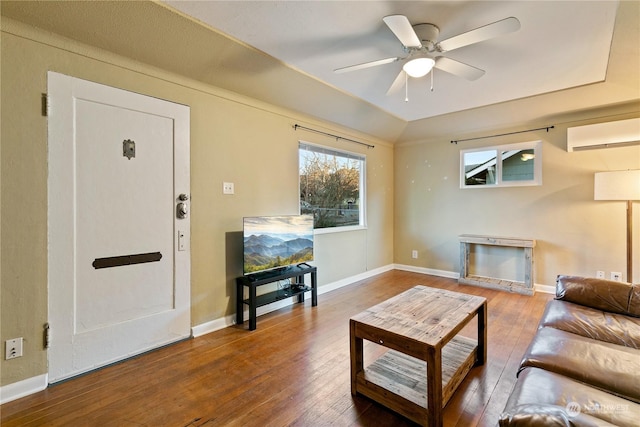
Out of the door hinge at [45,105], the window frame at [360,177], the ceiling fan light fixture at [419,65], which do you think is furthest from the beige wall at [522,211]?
the door hinge at [45,105]

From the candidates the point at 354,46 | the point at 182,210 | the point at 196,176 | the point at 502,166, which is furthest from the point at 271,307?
the point at 502,166

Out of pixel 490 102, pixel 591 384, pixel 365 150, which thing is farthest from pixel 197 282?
pixel 490 102

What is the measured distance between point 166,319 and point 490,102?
457cm

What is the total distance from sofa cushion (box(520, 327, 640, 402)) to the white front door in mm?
2718

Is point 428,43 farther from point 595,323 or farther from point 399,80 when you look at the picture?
point 595,323

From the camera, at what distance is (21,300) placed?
1861 mm

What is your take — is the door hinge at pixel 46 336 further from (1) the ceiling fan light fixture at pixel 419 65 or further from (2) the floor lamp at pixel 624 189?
(2) the floor lamp at pixel 624 189

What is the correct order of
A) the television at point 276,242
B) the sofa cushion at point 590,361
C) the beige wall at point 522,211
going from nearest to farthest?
the sofa cushion at point 590,361
the television at point 276,242
the beige wall at point 522,211

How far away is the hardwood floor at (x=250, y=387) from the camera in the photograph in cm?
165

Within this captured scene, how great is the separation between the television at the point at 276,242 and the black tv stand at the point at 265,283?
86 mm

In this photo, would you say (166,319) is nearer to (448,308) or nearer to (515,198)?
(448,308)

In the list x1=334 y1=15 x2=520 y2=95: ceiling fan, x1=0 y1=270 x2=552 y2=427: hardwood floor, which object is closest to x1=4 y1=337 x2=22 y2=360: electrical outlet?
x1=0 y1=270 x2=552 y2=427: hardwood floor

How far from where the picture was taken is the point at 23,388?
1.85 meters

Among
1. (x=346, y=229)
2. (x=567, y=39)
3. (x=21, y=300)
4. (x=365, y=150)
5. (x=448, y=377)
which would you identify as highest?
(x=567, y=39)
